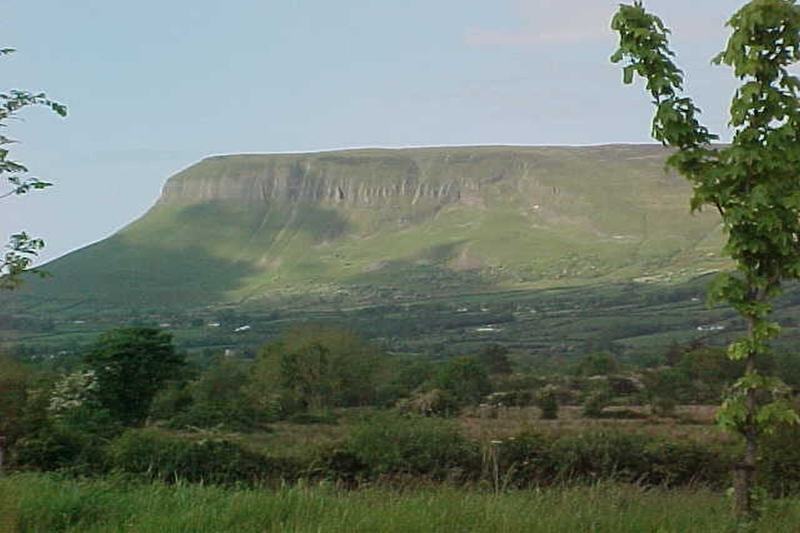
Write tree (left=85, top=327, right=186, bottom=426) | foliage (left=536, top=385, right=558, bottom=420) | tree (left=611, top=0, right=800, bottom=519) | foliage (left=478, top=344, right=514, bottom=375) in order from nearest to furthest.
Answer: tree (left=611, top=0, right=800, bottom=519) → foliage (left=536, top=385, right=558, bottom=420) → tree (left=85, top=327, right=186, bottom=426) → foliage (left=478, top=344, right=514, bottom=375)

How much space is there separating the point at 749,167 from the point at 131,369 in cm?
3612

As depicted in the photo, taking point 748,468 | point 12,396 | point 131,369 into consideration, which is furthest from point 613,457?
point 131,369

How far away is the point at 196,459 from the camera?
1922 cm

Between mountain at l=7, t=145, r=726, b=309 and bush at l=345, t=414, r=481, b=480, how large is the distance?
112 metres

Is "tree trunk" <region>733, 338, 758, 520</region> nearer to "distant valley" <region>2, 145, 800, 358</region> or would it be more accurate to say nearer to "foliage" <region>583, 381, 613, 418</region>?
"foliage" <region>583, 381, 613, 418</region>

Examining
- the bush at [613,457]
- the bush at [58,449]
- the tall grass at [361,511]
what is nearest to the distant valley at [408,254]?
the bush at [613,457]

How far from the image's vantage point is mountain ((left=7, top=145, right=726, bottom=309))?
147 m

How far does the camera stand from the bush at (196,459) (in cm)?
1825

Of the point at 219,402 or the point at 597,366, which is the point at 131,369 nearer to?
the point at 219,402

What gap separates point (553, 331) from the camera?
9956 centimetres

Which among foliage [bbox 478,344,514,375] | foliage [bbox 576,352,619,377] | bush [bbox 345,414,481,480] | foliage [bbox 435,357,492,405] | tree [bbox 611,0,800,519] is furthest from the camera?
foliage [bbox 478,344,514,375]

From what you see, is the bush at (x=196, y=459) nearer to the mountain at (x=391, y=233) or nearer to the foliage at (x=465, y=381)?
the foliage at (x=465, y=381)

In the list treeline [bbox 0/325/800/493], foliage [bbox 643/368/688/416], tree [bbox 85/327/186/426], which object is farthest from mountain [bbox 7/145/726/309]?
tree [bbox 85/327/186/426]

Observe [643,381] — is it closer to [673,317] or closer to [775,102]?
[775,102]
